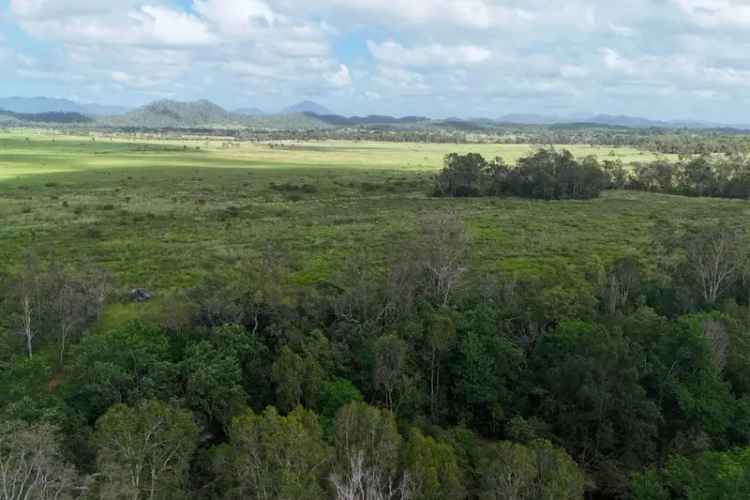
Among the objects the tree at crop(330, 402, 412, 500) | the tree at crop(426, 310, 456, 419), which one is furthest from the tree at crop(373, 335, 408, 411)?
Result: the tree at crop(330, 402, 412, 500)

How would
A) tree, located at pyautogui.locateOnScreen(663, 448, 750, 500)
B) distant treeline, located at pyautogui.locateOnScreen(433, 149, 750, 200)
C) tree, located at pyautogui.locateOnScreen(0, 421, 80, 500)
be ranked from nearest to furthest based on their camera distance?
1. tree, located at pyautogui.locateOnScreen(0, 421, 80, 500)
2. tree, located at pyautogui.locateOnScreen(663, 448, 750, 500)
3. distant treeline, located at pyautogui.locateOnScreen(433, 149, 750, 200)

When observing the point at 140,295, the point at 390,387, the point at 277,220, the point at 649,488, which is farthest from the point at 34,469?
the point at 277,220

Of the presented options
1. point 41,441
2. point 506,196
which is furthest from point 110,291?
point 506,196

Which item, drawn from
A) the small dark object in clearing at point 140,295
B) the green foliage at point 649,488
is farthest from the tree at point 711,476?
the small dark object in clearing at point 140,295

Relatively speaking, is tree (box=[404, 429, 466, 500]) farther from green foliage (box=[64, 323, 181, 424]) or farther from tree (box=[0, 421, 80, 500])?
green foliage (box=[64, 323, 181, 424])

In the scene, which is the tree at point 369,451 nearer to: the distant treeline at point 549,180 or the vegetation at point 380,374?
the vegetation at point 380,374

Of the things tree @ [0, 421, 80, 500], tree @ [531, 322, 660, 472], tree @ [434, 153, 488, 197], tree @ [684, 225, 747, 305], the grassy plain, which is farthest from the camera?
tree @ [434, 153, 488, 197]
